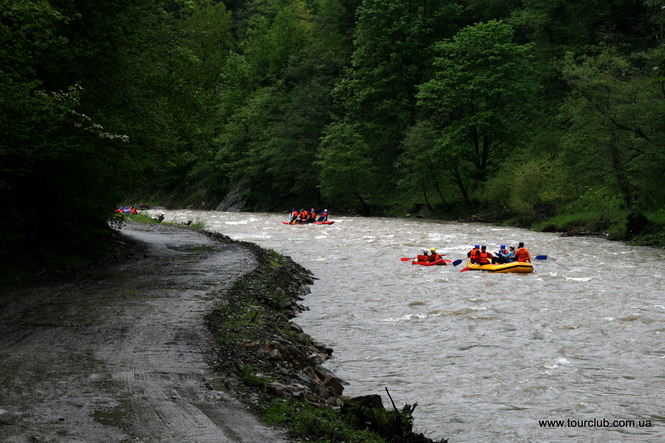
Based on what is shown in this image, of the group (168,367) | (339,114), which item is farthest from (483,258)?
(339,114)

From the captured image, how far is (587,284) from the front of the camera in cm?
1622

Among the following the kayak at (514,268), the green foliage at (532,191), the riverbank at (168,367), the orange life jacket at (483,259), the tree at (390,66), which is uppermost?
the tree at (390,66)

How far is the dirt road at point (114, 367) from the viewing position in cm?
561

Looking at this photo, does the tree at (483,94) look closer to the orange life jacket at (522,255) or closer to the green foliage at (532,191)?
the green foliage at (532,191)

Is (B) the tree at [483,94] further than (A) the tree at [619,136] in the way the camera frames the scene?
Yes

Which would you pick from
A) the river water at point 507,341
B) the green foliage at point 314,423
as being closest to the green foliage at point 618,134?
the river water at point 507,341

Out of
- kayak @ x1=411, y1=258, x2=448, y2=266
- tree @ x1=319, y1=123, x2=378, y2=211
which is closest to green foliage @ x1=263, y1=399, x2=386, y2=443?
kayak @ x1=411, y1=258, x2=448, y2=266

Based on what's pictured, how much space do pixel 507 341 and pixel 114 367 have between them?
22.7 feet

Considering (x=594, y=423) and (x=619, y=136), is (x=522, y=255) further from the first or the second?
(x=594, y=423)

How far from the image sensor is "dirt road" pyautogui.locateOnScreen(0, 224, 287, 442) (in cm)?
561

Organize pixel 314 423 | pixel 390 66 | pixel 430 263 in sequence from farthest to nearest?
pixel 390 66
pixel 430 263
pixel 314 423

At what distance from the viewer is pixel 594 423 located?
291 inches

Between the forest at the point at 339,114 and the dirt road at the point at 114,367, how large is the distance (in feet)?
8.40

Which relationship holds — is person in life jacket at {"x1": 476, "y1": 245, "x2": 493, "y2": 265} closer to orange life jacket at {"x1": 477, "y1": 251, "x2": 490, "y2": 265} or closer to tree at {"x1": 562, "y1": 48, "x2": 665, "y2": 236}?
orange life jacket at {"x1": 477, "y1": 251, "x2": 490, "y2": 265}
